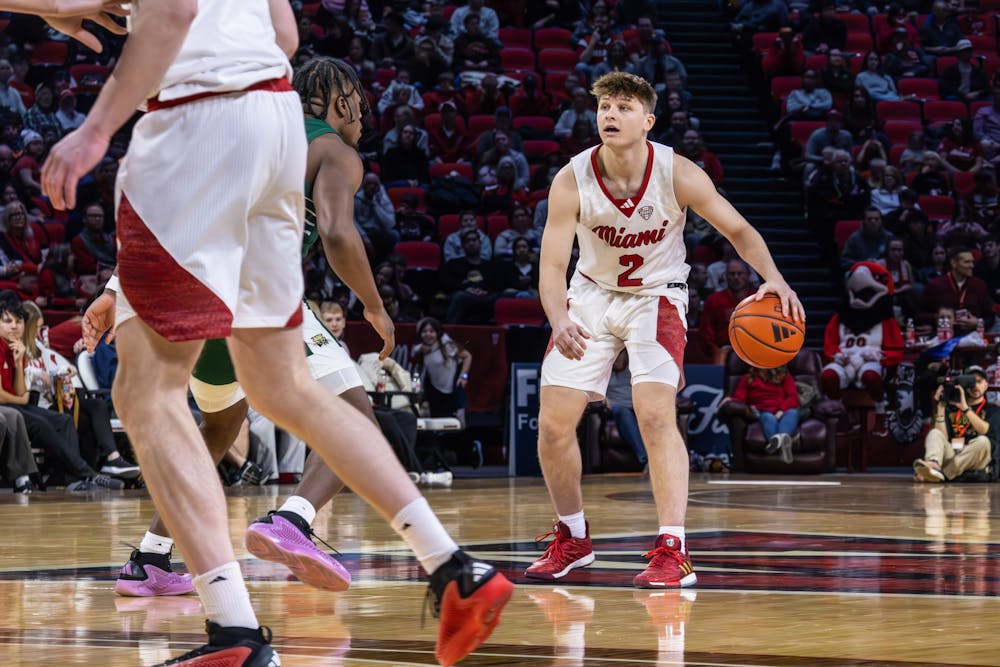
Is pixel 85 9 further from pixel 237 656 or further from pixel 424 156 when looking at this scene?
pixel 424 156

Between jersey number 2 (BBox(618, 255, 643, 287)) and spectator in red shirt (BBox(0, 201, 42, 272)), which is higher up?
spectator in red shirt (BBox(0, 201, 42, 272))

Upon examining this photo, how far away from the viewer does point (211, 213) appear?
3.01m

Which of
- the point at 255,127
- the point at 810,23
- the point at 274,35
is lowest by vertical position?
the point at 255,127

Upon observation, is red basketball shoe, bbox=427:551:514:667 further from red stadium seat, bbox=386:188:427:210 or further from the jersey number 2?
red stadium seat, bbox=386:188:427:210

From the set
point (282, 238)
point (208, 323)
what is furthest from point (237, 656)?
point (282, 238)

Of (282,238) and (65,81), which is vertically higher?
(65,81)

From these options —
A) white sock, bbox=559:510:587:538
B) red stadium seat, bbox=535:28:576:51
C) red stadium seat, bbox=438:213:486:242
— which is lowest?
white sock, bbox=559:510:587:538

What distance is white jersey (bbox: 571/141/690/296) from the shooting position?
5.45 metres

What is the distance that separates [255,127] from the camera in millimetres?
3080

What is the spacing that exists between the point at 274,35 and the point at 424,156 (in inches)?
505

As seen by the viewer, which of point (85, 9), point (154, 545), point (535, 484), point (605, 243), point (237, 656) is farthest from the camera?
point (535, 484)

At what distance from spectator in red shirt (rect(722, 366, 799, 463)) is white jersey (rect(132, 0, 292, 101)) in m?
10.9

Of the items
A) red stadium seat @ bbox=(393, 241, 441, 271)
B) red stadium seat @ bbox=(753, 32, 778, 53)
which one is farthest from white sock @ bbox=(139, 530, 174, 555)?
red stadium seat @ bbox=(753, 32, 778, 53)

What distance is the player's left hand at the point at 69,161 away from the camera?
9.46 feet
